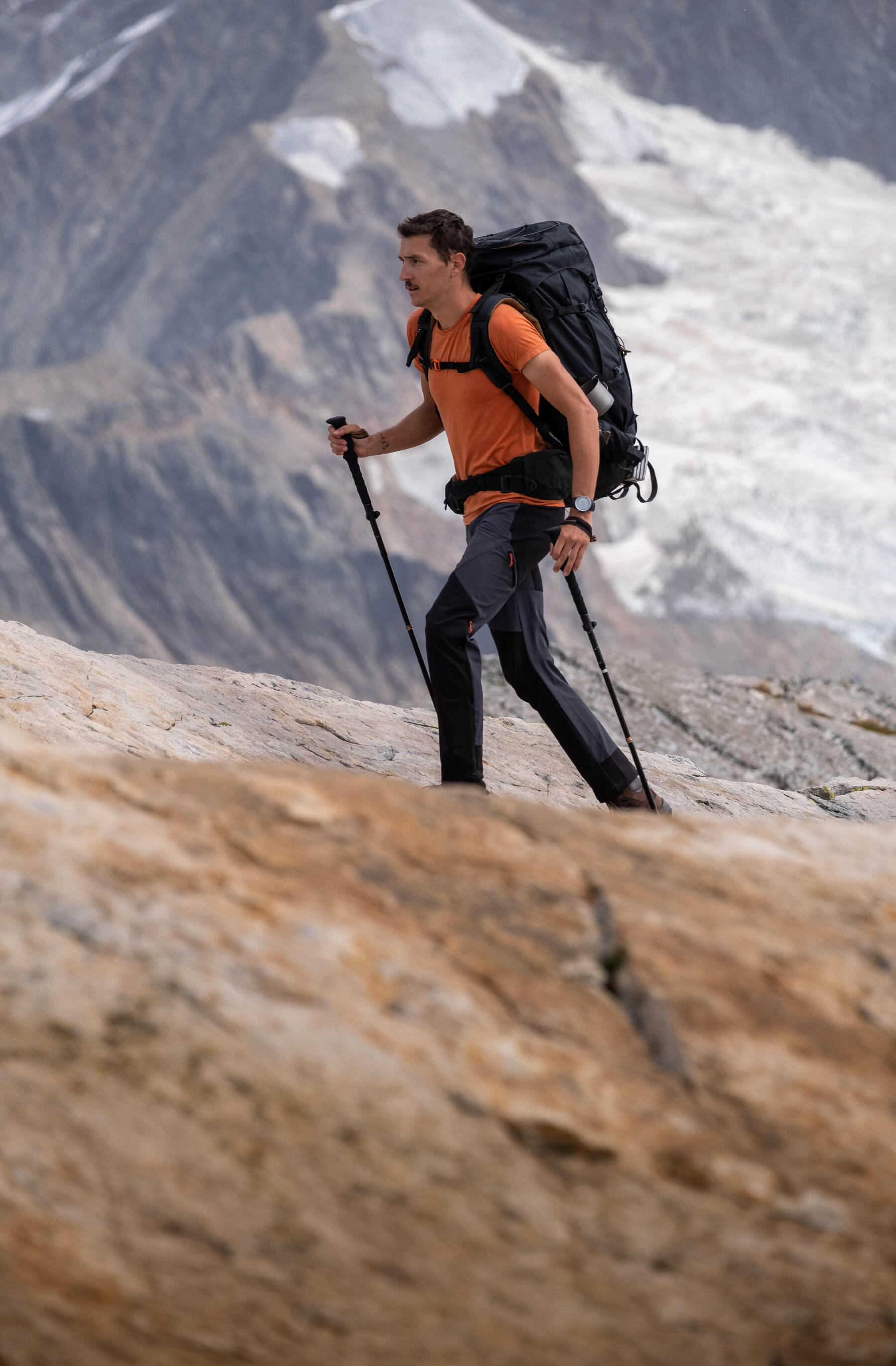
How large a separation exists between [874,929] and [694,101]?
180 m

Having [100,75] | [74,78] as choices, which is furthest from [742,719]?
[74,78]

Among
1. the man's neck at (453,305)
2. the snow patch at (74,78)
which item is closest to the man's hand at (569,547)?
the man's neck at (453,305)

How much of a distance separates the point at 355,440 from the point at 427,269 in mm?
1675

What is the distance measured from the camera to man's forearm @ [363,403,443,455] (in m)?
6.64

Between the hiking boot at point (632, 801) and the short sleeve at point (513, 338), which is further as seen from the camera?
the hiking boot at point (632, 801)

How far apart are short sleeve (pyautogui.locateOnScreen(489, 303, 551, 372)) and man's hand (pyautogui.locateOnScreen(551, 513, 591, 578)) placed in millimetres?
768

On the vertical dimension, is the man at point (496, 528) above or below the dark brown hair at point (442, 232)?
below

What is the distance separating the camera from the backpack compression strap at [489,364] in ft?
18.3

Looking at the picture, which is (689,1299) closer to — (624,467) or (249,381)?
(624,467)

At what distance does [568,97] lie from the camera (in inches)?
5556

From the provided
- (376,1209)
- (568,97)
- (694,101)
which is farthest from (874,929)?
(694,101)

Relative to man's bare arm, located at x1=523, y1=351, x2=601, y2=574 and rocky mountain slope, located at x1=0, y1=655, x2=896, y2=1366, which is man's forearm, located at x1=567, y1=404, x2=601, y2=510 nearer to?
man's bare arm, located at x1=523, y1=351, x2=601, y2=574

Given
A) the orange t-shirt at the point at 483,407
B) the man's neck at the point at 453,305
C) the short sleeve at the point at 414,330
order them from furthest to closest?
the short sleeve at the point at 414,330 < the man's neck at the point at 453,305 < the orange t-shirt at the point at 483,407

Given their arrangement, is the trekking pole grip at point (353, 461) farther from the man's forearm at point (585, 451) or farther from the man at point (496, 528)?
the man's forearm at point (585, 451)
